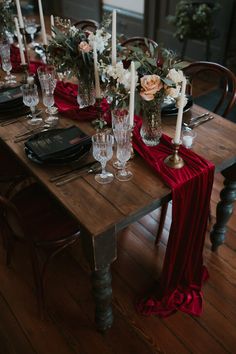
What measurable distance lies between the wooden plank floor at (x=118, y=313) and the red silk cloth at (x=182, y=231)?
0.06 meters

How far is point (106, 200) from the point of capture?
1247 mm

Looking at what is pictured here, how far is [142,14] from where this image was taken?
459 centimetres

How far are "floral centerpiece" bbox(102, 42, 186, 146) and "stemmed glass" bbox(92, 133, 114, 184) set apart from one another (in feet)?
0.56

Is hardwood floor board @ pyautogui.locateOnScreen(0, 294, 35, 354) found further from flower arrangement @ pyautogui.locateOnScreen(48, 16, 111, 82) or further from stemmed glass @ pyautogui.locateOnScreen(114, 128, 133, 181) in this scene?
flower arrangement @ pyautogui.locateOnScreen(48, 16, 111, 82)

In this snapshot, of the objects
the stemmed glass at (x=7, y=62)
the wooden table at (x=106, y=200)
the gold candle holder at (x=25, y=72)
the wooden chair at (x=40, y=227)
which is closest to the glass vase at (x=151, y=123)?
the wooden table at (x=106, y=200)

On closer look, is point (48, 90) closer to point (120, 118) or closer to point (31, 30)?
point (120, 118)

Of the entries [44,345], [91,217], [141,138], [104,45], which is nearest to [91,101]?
[104,45]

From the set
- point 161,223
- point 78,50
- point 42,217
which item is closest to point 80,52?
point 78,50

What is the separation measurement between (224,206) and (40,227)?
0.93 meters

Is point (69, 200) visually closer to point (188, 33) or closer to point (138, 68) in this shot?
point (138, 68)

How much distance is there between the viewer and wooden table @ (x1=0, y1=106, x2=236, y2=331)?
3.88 feet

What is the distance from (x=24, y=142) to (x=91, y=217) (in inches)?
23.1

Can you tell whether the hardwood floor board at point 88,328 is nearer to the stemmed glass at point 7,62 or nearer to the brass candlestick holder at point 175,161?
the brass candlestick holder at point 175,161

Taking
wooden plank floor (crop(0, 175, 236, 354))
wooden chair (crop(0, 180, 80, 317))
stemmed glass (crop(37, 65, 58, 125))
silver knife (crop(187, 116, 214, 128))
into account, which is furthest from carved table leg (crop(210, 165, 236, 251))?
stemmed glass (crop(37, 65, 58, 125))
